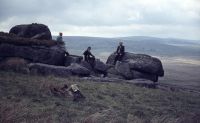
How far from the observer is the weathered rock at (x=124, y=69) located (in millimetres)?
31219

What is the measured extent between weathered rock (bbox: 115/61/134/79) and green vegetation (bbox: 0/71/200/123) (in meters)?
7.94

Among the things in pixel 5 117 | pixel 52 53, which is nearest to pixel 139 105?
pixel 5 117

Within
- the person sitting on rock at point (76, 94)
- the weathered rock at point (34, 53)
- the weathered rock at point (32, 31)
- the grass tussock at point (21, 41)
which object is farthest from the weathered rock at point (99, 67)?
the person sitting on rock at point (76, 94)

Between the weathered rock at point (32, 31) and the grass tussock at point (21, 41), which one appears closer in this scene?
the grass tussock at point (21, 41)

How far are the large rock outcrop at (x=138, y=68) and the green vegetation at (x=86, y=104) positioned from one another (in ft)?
26.9

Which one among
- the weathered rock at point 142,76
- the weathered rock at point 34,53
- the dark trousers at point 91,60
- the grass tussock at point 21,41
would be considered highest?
the grass tussock at point 21,41

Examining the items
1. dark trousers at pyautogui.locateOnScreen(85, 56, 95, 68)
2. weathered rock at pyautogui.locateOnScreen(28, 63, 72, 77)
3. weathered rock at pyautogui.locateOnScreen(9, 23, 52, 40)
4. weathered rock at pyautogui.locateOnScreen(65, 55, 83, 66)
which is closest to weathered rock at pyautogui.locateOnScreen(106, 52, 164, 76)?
dark trousers at pyautogui.locateOnScreen(85, 56, 95, 68)

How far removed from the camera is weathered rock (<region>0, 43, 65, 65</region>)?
96.1 feet

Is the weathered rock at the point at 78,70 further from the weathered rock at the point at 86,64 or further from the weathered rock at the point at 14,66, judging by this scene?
the weathered rock at the point at 14,66

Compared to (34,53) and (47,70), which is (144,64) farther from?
(34,53)

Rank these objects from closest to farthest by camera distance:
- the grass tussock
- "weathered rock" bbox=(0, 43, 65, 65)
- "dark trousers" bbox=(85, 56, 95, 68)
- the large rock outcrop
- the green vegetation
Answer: the green vegetation
"weathered rock" bbox=(0, 43, 65, 65)
the grass tussock
the large rock outcrop
"dark trousers" bbox=(85, 56, 95, 68)

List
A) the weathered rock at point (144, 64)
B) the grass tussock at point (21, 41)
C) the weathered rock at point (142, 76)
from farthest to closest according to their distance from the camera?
the weathered rock at point (144, 64) → the weathered rock at point (142, 76) → the grass tussock at point (21, 41)

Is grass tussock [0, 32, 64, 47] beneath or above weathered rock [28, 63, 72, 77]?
above

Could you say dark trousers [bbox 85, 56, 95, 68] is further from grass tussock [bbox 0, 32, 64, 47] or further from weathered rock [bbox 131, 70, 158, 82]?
weathered rock [bbox 131, 70, 158, 82]
